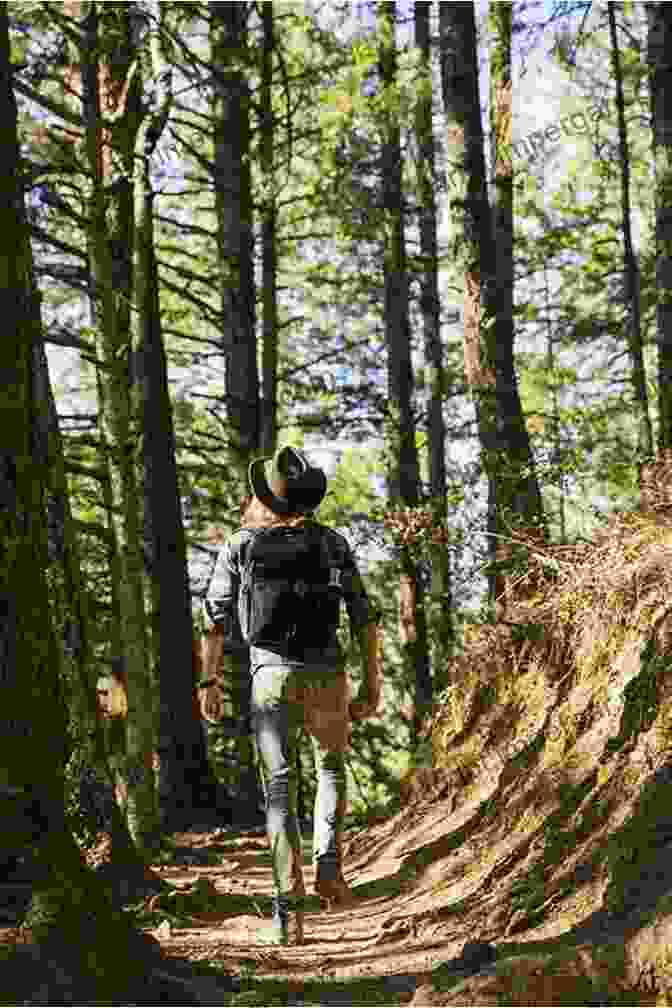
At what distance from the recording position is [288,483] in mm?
6363

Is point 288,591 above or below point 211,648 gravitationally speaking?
above

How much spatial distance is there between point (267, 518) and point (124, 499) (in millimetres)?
5070

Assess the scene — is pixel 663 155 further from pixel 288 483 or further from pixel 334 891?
pixel 334 891

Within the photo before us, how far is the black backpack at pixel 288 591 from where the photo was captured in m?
6.20

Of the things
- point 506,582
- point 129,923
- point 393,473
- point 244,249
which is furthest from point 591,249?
point 129,923

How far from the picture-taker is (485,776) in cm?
859

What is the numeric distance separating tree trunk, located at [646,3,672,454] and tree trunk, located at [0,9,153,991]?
34.4 feet

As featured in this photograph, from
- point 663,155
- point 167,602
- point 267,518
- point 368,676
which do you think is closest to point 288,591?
point 267,518

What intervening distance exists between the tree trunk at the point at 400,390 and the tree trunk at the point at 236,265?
108 inches

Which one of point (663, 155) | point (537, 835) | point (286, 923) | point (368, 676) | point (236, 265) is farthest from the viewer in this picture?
point (236, 265)

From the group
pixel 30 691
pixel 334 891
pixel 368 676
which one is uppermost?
pixel 30 691

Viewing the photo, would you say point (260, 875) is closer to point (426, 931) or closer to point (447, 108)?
point (426, 931)

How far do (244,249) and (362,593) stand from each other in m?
9.88

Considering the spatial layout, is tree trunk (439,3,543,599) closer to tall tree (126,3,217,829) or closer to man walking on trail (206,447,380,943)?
tall tree (126,3,217,829)
